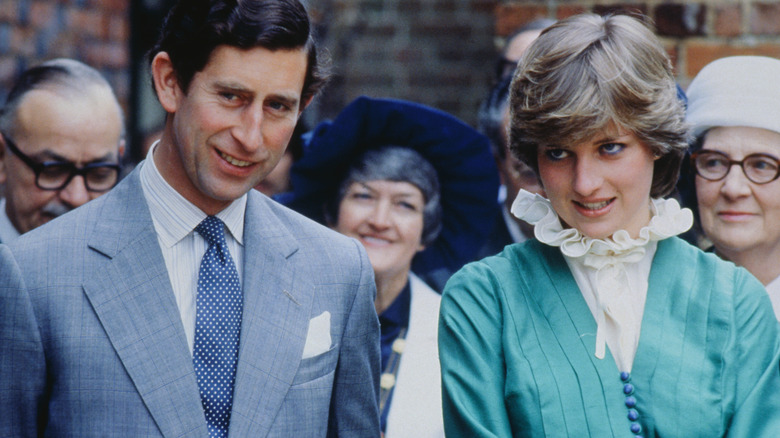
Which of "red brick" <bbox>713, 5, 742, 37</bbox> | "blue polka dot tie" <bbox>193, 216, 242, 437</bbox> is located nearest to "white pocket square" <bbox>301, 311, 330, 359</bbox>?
"blue polka dot tie" <bbox>193, 216, 242, 437</bbox>

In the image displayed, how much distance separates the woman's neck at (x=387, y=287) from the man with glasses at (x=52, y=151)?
102cm

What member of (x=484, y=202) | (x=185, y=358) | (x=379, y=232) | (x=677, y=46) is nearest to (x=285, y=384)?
(x=185, y=358)

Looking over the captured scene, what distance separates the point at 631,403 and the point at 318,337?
740 millimetres

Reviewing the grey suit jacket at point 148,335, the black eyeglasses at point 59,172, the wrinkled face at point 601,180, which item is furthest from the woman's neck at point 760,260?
the black eyeglasses at point 59,172

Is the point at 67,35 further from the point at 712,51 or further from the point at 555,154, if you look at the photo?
the point at 555,154

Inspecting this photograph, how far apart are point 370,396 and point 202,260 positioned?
546mm

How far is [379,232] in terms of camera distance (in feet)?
12.1

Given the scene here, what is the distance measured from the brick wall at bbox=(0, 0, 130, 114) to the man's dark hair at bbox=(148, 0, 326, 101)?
2.45 meters

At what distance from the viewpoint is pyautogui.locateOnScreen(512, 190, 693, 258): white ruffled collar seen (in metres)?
2.37

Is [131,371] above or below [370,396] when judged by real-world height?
above

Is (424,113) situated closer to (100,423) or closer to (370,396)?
(370,396)

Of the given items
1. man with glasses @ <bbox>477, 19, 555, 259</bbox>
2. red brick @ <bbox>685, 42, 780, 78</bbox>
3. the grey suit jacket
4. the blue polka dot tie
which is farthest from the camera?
red brick @ <bbox>685, 42, 780, 78</bbox>

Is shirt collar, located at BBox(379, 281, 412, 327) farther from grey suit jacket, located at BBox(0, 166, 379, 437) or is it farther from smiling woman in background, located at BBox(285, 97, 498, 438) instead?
grey suit jacket, located at BBox(0, 166, 379, 437)

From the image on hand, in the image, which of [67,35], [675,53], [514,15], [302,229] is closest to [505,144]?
[514,15]
